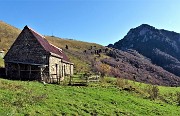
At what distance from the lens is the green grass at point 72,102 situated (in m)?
29.6

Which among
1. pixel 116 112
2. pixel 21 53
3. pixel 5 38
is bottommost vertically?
pixel 116 112

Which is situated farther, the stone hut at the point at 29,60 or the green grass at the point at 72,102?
the stone hut at the point at 29,60

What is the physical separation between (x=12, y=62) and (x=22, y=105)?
24.0m

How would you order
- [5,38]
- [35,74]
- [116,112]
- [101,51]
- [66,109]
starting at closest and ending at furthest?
[66,109]
[116,112]
[35,74]
[5,38]
[101,51]

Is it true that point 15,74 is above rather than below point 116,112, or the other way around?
above

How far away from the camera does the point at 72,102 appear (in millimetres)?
35031

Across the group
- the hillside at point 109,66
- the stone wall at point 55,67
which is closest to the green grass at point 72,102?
the stone wall at point 55,67

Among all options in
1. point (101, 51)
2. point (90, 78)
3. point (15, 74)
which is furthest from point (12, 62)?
point (101, 51)

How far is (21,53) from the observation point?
52844 mm

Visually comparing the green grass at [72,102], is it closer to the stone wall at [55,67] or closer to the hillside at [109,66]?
the stone wall at [55,67]

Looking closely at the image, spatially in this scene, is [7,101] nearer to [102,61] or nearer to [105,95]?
[105,95]

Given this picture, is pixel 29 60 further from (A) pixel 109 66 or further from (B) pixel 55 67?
(A) pixel 109 66

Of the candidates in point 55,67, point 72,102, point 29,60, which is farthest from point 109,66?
point 72,102

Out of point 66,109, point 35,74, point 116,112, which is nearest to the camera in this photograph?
point 66,109
